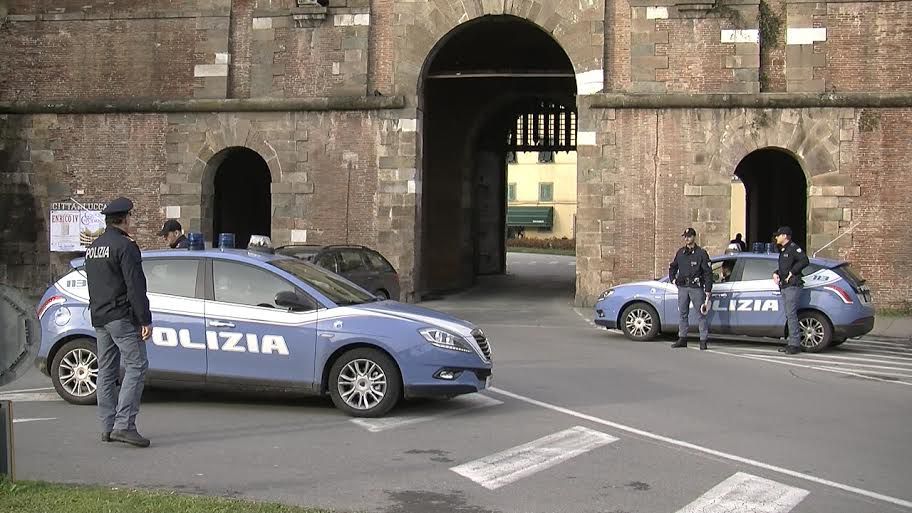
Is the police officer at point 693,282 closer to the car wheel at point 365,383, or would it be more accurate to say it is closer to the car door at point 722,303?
the car door at point 722,303

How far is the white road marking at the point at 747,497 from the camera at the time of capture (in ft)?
21.4

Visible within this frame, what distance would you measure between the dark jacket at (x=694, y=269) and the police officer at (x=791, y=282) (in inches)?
43.8

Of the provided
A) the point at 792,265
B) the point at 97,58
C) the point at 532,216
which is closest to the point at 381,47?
the point at 97,58

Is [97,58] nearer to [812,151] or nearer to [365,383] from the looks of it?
[812,151]

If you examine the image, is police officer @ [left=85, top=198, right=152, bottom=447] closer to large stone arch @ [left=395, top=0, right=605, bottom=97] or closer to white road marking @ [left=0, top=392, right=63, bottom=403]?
white road marking @ [left=0, top=392, right=63, bottom=403]

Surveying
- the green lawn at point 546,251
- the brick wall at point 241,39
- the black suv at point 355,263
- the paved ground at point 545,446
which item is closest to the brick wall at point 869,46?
the black suv at point 355,263

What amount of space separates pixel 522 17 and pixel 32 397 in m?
16.6

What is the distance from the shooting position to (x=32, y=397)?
1073cm

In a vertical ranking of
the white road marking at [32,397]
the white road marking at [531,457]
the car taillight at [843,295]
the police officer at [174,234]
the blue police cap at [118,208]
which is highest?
the blue police cap at [118,208]

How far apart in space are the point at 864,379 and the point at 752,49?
39.7ft

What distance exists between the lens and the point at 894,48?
75.2 ft

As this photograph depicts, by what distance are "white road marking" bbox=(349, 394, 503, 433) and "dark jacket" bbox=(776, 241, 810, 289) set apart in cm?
692

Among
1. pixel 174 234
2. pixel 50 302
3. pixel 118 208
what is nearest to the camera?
pixel 118 208

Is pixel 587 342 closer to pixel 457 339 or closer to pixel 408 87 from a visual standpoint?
pixel 457 339
